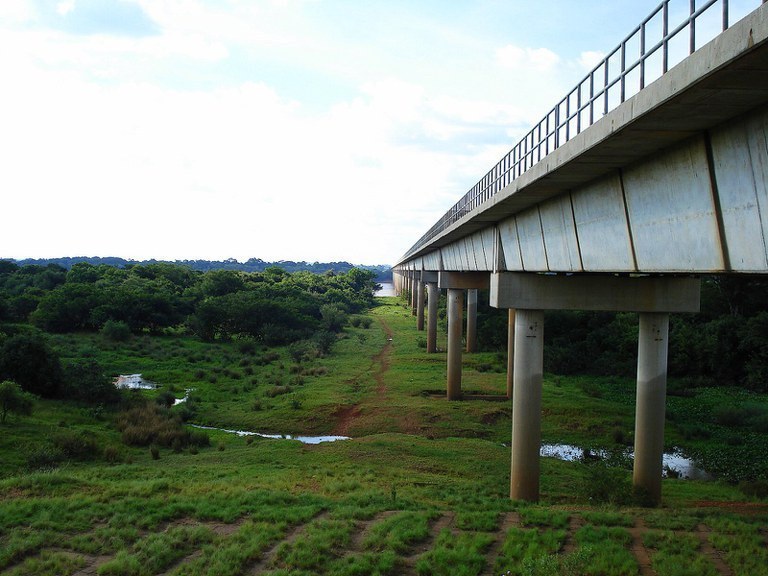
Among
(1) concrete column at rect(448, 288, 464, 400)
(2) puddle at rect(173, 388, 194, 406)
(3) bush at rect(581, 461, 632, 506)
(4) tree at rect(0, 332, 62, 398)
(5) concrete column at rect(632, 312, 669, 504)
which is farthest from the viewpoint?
(1) concrete column at rect(448, 288, 464, 400)

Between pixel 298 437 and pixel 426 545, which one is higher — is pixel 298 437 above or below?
below

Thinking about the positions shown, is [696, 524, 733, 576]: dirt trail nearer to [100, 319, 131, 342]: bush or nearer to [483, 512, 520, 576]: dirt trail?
[483, 512, 520, 576]: dirt trail

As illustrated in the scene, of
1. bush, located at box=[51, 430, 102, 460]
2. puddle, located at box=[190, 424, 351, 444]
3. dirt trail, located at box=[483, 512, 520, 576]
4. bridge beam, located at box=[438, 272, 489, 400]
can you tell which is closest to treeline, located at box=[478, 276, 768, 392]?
bridge beam, located at box=[438, 272, 489, 400]

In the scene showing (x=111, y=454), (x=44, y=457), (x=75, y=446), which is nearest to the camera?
(x=44, y=457)

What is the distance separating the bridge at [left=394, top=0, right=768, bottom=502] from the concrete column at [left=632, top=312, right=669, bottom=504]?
3 cm

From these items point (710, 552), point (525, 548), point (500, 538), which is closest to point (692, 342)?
point (710, 552)

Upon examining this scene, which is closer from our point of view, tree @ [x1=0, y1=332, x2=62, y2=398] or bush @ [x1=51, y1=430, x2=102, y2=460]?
bush @ [x1=51, y1=430, x2=102, y2=460]

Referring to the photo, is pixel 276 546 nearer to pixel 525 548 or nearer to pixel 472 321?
pixel 525 548

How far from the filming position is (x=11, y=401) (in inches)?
851

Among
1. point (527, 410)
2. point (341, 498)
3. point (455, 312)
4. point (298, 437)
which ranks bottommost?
point (298, 437)

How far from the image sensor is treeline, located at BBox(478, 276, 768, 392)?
39.1 m

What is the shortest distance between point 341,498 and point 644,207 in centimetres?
938

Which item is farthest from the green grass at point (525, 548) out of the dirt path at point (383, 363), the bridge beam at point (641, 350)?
the dirt path at point (383, 363)

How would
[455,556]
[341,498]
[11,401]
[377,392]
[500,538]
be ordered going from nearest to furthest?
[455,556], [500,538], [341,498], [11,401], [377,392]
